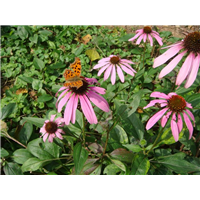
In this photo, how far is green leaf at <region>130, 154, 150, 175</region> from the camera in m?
1.22

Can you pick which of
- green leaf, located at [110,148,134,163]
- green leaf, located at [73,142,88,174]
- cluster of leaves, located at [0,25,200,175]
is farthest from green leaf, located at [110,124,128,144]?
green leaf, located at [73,142,88,174]

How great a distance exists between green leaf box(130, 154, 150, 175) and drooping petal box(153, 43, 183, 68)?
64 cm

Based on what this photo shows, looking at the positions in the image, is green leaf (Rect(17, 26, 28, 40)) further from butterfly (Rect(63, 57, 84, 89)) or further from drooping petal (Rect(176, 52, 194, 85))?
drooping petal (Rect(176, 52, 194, 85))

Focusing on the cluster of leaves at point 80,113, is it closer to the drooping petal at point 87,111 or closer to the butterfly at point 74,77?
the drooping petal at point 87,111

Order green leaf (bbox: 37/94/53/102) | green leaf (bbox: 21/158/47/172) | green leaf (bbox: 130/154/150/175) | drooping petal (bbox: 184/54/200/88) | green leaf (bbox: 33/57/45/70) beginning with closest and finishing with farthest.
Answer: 1. drooping petal (bbox: 184/54/200/88)
2. green leaf (bbox: 130/154/150/175)
3. green leaf (bbox: 21/158/47/172)
4. green leaf (bbox: 37/94/53/102)
5. green leaf (bbox: 33/57/45/70)

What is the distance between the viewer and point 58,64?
2400mm

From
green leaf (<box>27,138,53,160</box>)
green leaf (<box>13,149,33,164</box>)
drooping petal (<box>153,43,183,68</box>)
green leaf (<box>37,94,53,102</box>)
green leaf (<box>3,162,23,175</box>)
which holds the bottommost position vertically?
green leaf (<box>3,162,23,175</box>)

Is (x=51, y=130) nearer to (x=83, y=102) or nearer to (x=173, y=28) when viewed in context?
(x=83, y=102)

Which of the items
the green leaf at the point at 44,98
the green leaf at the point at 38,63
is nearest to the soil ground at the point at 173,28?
the green leaf at the point at 38,63

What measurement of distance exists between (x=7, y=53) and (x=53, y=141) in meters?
1.68

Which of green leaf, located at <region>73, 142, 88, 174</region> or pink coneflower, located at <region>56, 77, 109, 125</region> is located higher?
pink coneflower, located at <region>56, 77, 109, 125</region>

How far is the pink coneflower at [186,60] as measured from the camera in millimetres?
1002

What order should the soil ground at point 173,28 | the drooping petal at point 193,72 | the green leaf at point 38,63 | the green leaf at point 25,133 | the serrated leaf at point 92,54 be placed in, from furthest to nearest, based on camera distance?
the soil ground at point 173,28, the serrated leaf at point 92,54, the green leaf at point 38,63, the green leaf at point 25,133, the drooping petal at point 193,72
